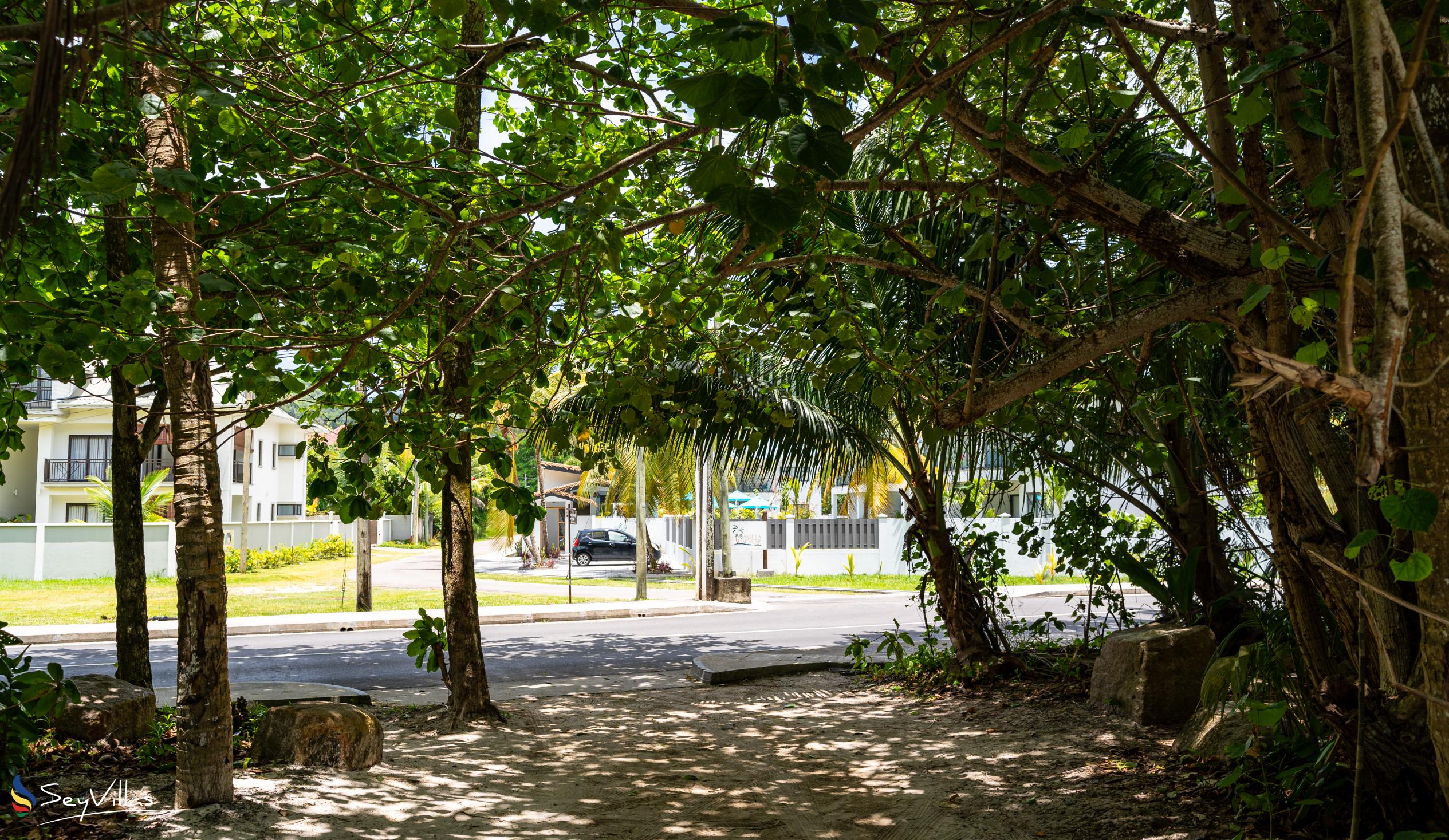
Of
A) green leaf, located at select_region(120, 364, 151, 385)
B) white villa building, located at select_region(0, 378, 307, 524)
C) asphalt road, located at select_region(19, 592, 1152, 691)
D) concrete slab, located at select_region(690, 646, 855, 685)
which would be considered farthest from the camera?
white villa building, located at select_region(0, 378, 307, 524)

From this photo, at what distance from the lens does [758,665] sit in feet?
35.6

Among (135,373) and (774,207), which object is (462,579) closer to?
(135,373)

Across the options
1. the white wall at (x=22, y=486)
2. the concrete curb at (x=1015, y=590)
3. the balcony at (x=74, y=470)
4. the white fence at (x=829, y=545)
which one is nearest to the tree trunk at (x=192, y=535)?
the concrete curb at (x=1015, y=590)

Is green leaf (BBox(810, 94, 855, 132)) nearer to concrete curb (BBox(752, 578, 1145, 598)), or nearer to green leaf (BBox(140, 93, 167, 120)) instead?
green leaf (BBox(140, 93, 167, 120))

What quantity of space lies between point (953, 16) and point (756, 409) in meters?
4.43

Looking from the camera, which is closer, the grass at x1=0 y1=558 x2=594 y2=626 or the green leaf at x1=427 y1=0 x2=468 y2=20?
the green leaf at x1=427 y1=0 x2=468 y2=20

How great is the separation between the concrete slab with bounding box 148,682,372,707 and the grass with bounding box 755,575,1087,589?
53.8 ft

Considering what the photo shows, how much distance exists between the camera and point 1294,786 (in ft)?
14.1

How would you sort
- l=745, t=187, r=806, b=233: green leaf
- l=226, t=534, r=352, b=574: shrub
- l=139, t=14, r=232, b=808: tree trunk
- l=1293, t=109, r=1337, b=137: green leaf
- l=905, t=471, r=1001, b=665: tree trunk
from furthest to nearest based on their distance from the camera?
l=226, t=534, r=352, b=574: shrub → l=905, t=471, r=1001, b=665: tree trunk → l=139, t=14, r=232, b=808: tree trunk → l=1293, t=109, r=1337, b=137: green leaf → l=745, t=187, r=806, b=233: green leaf

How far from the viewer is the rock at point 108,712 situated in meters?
5.90

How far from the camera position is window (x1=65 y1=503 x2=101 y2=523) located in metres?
37.2

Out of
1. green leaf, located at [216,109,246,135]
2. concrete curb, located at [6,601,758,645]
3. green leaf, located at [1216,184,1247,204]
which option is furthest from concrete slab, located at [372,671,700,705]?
green leaf, located at [1216,184,1247,204]

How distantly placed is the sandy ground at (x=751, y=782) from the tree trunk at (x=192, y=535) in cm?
24

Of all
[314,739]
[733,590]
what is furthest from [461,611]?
[733,590]
